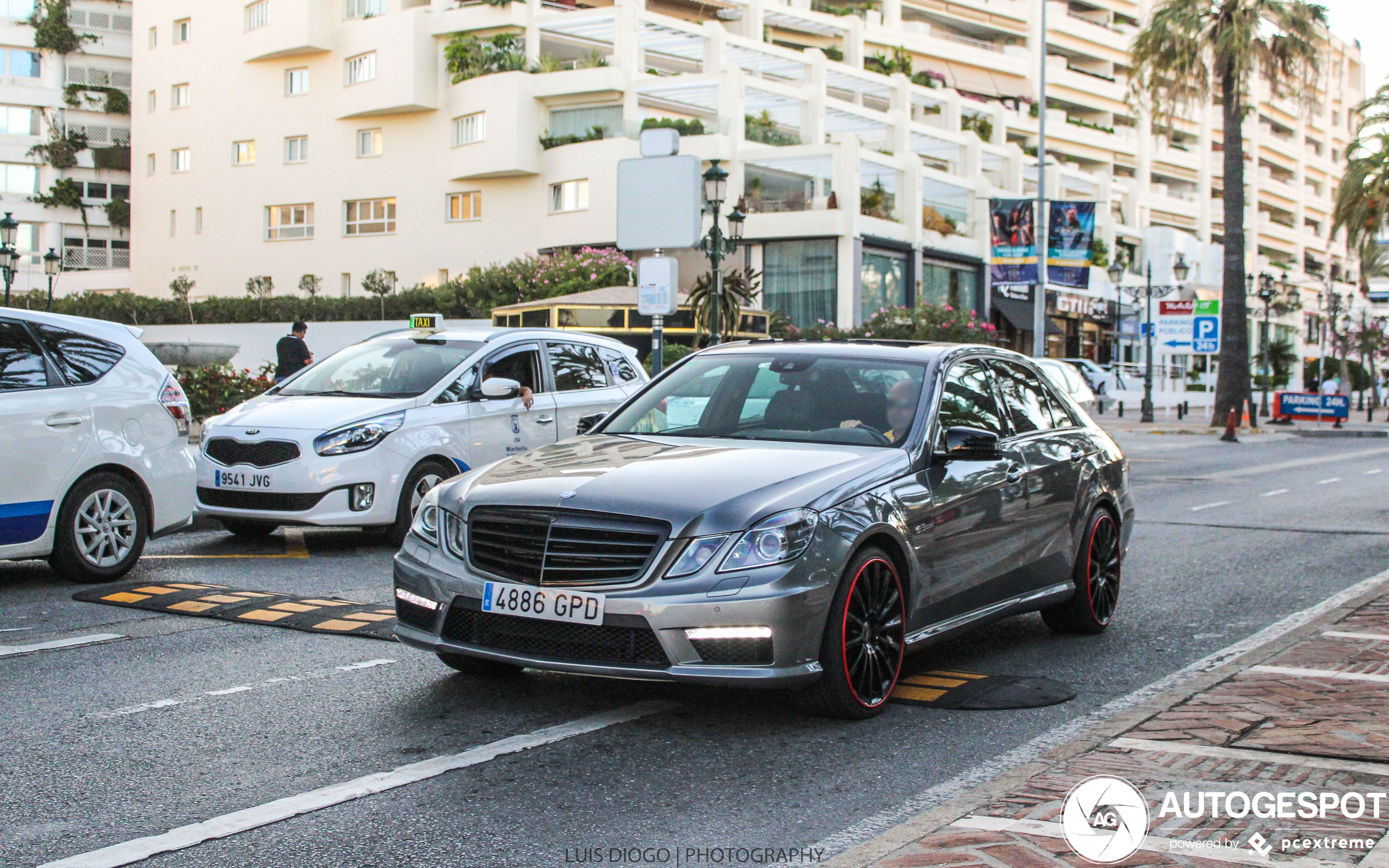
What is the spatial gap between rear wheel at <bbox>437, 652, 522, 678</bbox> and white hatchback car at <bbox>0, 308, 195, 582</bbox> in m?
3.39

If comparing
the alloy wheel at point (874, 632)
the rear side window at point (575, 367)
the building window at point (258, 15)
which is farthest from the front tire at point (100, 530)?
the building window at point (258, 15)

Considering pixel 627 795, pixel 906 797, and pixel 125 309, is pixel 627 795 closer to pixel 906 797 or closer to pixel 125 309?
pixel 906 797

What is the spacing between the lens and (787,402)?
6352 millimetres

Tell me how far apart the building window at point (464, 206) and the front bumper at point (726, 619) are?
4672 centimetres

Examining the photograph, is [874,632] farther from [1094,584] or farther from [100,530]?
[100,530]

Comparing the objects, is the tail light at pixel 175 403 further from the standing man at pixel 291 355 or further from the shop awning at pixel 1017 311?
the shop awning at pixel 1017 311

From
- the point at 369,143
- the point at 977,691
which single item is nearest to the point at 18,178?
the point at 369,143

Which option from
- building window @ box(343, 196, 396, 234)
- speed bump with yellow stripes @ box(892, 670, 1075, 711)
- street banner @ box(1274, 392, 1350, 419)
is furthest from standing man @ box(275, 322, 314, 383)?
building window @ box(343, 196, 396, 234)

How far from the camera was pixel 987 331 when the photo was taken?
40906 millimetres

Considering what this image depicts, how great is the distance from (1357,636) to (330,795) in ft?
17.1

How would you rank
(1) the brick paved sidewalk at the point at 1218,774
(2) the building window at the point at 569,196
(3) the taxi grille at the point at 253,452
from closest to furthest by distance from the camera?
(1) the brick paved sidewalk at the point at 1218,774
(3) the taxi grille at the point at 253,452
(2) the building window at the point at 569,196

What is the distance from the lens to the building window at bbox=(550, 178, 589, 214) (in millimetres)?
47250

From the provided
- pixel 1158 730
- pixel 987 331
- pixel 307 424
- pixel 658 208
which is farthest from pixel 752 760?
pixel 987 331

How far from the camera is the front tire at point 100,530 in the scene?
827 centimetres
